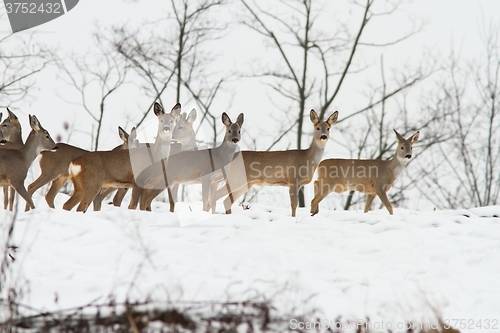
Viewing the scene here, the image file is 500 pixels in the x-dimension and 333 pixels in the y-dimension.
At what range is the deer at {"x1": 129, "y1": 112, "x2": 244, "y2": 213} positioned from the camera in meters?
12.0

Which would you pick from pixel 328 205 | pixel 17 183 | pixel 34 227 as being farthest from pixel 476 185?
pixel 34 227

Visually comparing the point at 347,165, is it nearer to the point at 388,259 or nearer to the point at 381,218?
the point at 381,218

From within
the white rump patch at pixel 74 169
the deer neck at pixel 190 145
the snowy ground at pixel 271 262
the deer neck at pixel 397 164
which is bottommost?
the snowy ground at pixel 271 262

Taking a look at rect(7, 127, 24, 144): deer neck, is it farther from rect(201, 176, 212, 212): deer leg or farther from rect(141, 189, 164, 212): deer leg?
rect(201, 176, 212, 212): deer leg

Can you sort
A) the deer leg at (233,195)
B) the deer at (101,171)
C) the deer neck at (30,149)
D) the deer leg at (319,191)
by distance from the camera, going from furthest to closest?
the deer leg at (319,191) → the deer leg at (233,195) → the deer neck at (30,149) → the deer at (101,171)

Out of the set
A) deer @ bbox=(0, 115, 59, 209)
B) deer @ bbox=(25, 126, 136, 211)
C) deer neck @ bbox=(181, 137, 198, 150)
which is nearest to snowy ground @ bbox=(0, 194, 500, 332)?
deer @ bbox=(0, 115, 59, 209)

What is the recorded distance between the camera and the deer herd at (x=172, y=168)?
1161 cm

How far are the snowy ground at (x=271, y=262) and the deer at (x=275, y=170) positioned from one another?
11.0 feet

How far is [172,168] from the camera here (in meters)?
12.2

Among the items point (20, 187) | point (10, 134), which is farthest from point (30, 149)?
point (10, 134)

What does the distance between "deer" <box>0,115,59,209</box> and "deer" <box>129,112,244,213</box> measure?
1.68 meters

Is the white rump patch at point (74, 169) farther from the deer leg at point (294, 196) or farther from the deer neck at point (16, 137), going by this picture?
the deer leg at point (294, 196)

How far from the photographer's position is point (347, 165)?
14680 millimetres

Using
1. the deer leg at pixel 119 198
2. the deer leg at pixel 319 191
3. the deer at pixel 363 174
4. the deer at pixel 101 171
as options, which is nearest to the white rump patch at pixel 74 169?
the deer at pixel 101 171
